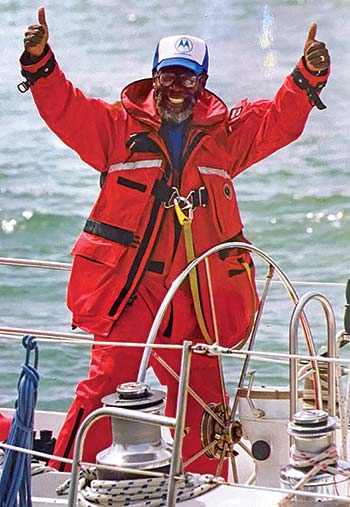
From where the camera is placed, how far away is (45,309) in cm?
755

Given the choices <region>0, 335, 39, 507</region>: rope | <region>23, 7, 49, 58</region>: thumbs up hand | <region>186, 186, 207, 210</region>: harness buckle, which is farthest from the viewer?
<region>186, 186, 207, 210</region>: harness buckle

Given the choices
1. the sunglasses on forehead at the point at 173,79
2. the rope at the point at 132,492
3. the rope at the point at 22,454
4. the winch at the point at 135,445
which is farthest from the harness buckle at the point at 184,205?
the rope at the point at 132,492

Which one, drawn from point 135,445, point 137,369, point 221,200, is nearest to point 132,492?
point 135,445

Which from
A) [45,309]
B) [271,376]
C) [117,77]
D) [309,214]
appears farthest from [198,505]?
[117,77]

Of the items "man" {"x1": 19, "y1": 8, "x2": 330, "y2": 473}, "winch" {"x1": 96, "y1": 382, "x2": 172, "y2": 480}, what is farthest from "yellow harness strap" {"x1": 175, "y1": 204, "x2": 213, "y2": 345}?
"winch" {"x1": 96, "y1": 382, "x2": 172, "y2": 480}

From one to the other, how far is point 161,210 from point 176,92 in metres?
0.29

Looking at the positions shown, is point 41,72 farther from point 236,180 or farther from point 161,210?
point 236,180

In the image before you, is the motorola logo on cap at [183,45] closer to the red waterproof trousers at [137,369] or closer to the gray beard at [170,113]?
the gray beard at [170,113]

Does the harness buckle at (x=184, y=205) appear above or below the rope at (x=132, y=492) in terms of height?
above

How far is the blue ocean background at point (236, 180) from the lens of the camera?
7875 millimetres

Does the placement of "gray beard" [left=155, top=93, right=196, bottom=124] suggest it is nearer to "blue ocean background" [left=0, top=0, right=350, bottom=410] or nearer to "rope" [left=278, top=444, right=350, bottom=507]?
"rope" [left=278, top=444, right=350, bottom=507]

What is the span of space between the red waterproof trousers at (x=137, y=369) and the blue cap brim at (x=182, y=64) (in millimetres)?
502

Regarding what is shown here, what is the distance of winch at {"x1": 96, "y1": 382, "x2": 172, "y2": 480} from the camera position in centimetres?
210

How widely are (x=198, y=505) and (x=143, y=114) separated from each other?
1.09 meters
